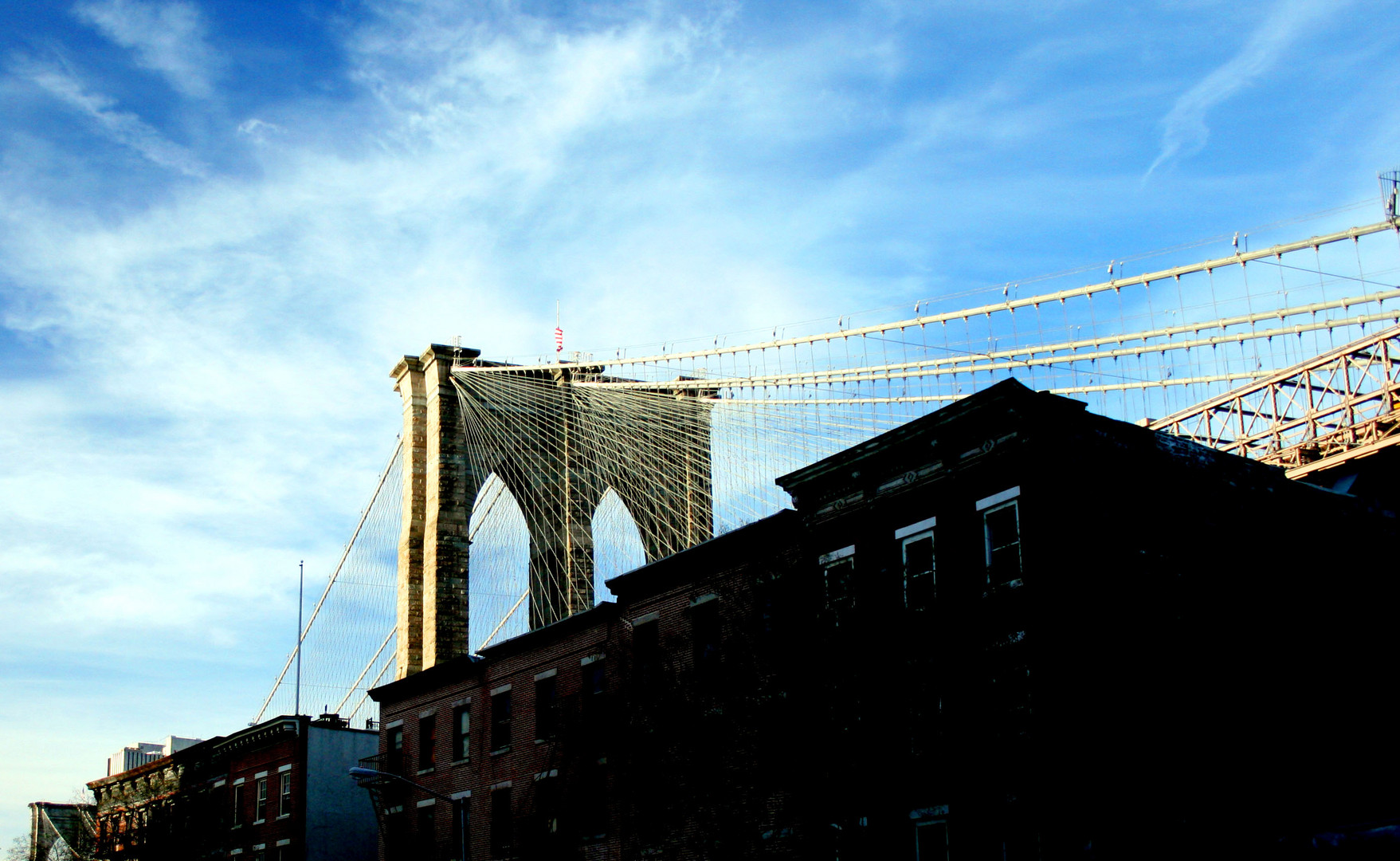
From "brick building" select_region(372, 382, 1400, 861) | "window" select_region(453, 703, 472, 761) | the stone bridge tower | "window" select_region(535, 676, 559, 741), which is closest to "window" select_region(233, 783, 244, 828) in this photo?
the stone bridge tower

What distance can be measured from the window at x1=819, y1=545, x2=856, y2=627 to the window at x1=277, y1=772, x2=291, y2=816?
89.4 feet

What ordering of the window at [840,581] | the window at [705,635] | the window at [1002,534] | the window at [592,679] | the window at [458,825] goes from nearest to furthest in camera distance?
the window at [1002,534]
the window at [840,581]
the window at [705,635]
the window at [592,679]
the window at [458,825]

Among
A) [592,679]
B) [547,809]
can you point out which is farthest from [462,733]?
[592,679]

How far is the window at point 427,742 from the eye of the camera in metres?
41.4

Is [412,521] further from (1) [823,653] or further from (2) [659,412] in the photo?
(1) [823,653]

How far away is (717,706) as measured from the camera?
31.4m

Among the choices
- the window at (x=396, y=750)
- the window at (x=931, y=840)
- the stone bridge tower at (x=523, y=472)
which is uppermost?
the stone bridge tower at (x=523, y=472)

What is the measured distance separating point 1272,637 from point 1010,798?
25.7 ft

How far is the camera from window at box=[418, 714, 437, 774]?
41406mm

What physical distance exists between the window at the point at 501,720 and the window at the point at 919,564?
15006 mm

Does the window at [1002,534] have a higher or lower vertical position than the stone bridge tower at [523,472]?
lower

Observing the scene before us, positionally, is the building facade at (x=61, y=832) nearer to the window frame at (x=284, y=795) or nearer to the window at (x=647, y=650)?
the window frame at (x=284, y=795)

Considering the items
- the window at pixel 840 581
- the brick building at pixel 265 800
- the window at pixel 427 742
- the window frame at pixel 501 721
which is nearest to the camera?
the window at pixel 840 581

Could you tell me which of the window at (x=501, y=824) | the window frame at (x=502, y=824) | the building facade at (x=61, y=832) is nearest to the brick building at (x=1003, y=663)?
the window frame at (x=502, y=824)
